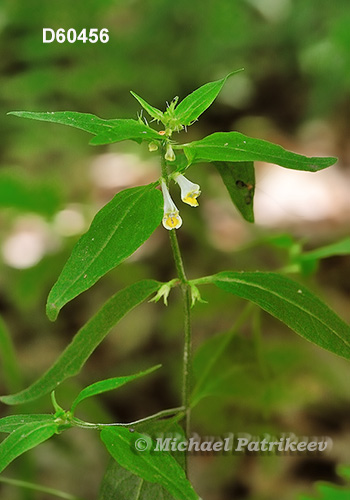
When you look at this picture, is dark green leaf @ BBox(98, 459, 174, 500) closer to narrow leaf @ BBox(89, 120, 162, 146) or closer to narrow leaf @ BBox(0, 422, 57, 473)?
narrow leaf @ BBox(0, 422, 57, 473)

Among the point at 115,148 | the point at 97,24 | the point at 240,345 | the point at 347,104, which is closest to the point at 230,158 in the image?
the point at 240,345

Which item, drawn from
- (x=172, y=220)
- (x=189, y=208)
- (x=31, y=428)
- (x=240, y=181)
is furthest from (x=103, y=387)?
(x=189, y=208)

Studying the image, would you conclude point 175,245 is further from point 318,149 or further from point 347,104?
point 347,104

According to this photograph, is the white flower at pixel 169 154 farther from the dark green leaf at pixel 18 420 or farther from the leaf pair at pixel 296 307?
the dark green leaf at pixel 18 420

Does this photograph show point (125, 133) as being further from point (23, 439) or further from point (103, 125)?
point (23, 439)

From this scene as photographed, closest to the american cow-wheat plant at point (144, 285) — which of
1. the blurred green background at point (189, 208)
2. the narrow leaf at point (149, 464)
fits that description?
the narrow leaf at point (149, 464)
